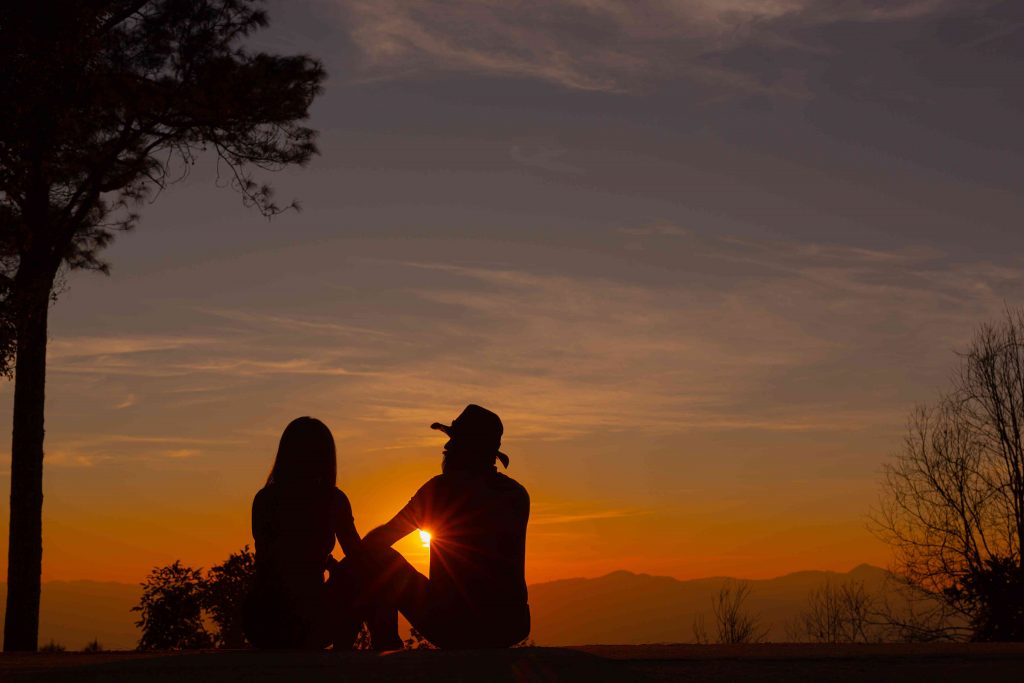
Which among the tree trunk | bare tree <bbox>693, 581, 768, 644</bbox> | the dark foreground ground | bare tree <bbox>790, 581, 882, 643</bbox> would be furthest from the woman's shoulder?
bare tree <bbox>790, 581, 882, 643</bbox>

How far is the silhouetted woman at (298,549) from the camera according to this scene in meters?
7.82

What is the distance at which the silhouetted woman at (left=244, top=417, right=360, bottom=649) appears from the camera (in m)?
7.82

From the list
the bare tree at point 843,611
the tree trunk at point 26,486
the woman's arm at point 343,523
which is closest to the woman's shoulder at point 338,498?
the woman's arm at point 343,523

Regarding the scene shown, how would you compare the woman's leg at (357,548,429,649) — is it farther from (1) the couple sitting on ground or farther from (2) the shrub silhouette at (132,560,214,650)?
(2) the shrub silhouette at (132,560,214,650)

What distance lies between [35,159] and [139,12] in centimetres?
295

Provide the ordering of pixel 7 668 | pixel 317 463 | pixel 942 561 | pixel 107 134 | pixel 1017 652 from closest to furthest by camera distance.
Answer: pixel 7 668, pixel 1017 652, pixel 317 463, pixel 107 134, pixel 942 561

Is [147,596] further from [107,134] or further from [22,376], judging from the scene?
[107,134]

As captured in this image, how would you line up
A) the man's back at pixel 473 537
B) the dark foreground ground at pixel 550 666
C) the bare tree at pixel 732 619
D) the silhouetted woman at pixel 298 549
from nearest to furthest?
1. the dark foreground ground at pixel 550 666
2. the man's back at pixel 473 537
3. the silhouetted woman at pixel 298 549
4. the bare tree at pixel 732 619

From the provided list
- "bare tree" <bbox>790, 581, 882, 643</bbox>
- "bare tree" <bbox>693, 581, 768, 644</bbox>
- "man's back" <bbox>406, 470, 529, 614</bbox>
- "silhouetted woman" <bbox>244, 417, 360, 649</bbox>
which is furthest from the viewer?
"bare tree" <bbox>790, 581, 882, 643</bbox>

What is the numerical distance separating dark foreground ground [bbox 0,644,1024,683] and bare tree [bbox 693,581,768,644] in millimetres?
11412

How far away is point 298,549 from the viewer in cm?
790

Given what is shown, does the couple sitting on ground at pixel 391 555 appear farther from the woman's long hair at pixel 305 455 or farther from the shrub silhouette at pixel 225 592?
the shrub silhouette at pixel 225 592

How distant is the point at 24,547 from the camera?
16438mm

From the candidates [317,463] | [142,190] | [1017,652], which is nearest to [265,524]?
[317,463]
